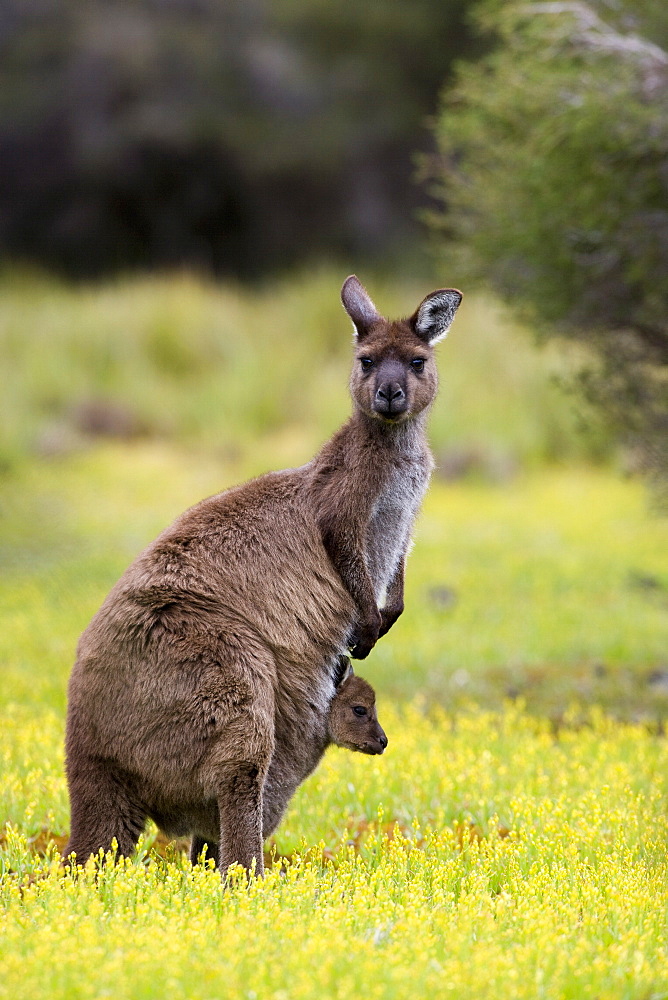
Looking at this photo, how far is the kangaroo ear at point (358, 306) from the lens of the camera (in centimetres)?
511

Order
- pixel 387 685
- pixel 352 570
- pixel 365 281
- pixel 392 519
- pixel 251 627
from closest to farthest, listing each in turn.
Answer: pixel 251 627 < pixel 352 570 < pixel 392 519 < pixel 387 685 < pixel 365 281

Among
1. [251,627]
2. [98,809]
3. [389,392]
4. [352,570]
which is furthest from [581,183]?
[98,809]

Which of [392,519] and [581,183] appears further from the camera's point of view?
[581,183]

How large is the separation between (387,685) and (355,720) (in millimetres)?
4515

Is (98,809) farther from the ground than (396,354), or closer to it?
closer to it

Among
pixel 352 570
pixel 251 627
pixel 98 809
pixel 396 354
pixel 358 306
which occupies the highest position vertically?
pixel 358 306

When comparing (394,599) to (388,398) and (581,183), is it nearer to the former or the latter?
(388,398)

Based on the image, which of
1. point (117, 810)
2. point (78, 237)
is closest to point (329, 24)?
point (78, 237)

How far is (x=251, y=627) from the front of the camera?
175 inches

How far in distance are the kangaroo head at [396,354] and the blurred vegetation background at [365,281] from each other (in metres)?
2.72

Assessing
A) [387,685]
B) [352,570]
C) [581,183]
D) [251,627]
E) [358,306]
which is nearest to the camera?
[251,627]

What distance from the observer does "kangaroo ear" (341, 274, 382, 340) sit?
16.8 feet

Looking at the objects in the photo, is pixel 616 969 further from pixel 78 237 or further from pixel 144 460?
pixel 78 237

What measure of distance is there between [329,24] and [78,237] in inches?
267
